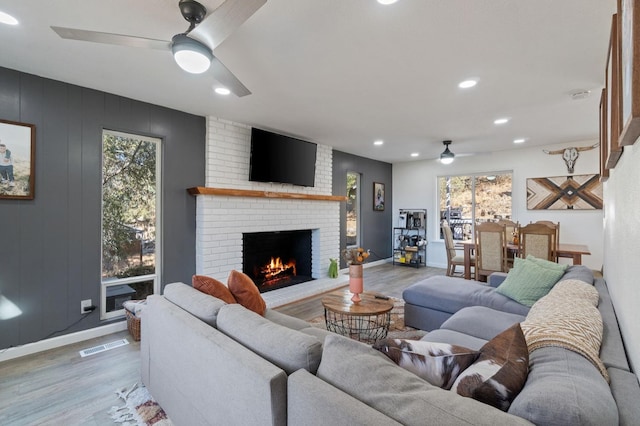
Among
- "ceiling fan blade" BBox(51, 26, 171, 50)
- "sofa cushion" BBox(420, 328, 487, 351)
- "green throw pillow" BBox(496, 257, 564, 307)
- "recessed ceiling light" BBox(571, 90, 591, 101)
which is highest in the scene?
"recessed ceiling light" BBox(571, 90, 591, 101)

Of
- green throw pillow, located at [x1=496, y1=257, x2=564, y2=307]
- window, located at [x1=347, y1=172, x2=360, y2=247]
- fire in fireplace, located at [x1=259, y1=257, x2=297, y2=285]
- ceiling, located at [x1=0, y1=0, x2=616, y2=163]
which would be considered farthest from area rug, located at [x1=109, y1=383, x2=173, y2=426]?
window, located at [x1=347, y1=172, x2=360, y2=247]

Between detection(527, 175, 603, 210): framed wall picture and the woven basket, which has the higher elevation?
detection(527, 175, 603, 210): framed wall picture

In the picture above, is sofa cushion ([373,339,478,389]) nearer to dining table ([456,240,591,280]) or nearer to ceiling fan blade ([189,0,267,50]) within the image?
ceiling fan blade ([189,0,267,50])

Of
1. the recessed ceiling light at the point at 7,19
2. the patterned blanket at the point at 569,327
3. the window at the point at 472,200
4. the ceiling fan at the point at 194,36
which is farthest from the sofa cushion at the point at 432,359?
the window at the point at 472,200

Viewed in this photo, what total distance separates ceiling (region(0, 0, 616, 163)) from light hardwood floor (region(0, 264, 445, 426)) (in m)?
2.48

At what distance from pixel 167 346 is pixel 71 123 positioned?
2496mm

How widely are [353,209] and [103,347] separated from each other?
15.6 feet

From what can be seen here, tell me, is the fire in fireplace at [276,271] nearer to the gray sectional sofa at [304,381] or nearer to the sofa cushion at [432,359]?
the gray sectional sofa at [304,381]

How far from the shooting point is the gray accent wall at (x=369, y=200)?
19.7ft

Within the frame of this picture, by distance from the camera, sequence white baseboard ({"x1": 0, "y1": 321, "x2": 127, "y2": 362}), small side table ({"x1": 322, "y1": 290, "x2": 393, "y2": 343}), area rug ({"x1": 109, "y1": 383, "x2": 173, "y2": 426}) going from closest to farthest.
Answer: area rug ({"x1": 109, "y1": 383, "x2": 173, "y2": 426}) < small side table ({"x1": 322, "y1": 290, "x2": 393, "y2": 343}) < white baseboard ({"x1": 0, "y1": 321, "x2": 127, "y2": 362})

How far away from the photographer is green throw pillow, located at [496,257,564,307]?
2.47 metres

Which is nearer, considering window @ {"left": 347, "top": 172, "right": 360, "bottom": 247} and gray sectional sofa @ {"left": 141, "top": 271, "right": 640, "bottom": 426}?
gray sectional sofa @ {"left": 141, "top": 271, "right": 640, "bottom": 426}

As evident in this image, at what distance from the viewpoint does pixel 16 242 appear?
8.57 ft

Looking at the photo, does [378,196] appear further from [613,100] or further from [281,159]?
[613,100]
